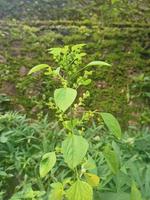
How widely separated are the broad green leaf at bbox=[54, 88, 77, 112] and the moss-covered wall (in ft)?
6.79

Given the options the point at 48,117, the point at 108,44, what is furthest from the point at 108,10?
the point at 48,117

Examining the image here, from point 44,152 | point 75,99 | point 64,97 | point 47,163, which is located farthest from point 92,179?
point 75,99

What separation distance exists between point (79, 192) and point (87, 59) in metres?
2.80

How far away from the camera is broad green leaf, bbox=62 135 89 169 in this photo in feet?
5.61

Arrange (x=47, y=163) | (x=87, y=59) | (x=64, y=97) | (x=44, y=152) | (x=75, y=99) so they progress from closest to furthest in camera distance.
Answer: (x=64, y=97) → (x=47, y=163) → (x=44, y=152) → (x=75, y=99) → (x=87, y=59)

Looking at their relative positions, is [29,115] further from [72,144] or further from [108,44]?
[72,144]

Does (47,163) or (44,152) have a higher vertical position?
(47,163)

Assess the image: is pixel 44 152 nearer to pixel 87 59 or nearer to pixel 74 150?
pixel 87 59

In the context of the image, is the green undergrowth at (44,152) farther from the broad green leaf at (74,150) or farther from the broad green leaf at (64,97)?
the broad green leaf at (64,97)

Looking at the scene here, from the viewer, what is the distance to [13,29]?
192 inches

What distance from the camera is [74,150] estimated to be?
1740 mm

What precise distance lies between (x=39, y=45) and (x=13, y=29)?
0.43 m

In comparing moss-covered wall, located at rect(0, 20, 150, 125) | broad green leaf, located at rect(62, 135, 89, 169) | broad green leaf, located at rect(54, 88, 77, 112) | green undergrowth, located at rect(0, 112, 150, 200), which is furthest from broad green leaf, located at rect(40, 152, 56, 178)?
moss-covered wall, located at rect(0, 20, 150, 125)

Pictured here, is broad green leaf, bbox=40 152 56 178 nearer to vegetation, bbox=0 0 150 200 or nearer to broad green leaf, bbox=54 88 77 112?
vegetation, bbox=0 0 150 200
